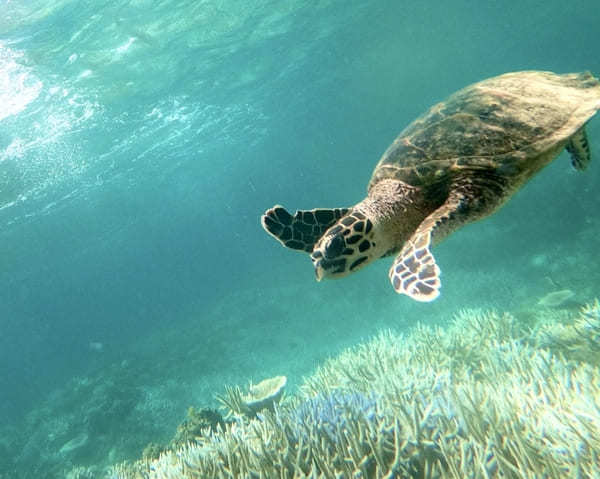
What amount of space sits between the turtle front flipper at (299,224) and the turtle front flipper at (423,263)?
0.82 meters

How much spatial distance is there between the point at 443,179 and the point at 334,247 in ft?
4.47

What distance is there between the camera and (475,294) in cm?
1146

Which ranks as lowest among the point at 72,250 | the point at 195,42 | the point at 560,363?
the point at 72,250

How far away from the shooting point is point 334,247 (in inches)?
116

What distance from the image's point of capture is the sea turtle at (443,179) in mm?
3109

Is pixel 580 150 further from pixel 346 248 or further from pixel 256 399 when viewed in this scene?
pixel 256 399

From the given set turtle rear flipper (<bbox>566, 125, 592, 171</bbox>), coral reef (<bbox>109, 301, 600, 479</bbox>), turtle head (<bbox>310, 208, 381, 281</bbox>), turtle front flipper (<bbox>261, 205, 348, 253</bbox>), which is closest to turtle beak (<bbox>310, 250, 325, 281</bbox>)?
turtle head (<bbox>310, 208, 381, 281</bbox>)

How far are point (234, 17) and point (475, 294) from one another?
13213 millimetres

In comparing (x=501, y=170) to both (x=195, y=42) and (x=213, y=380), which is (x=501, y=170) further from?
(x=195, y=42)

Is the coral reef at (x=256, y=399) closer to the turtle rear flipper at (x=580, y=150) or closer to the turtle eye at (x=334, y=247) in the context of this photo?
the turtle eye at (x=334, y=247)

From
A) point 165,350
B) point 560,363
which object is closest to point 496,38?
point 165,350

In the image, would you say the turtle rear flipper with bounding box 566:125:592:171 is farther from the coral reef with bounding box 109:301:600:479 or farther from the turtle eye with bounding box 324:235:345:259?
the turtle eye with bounding box 324:235:345:259

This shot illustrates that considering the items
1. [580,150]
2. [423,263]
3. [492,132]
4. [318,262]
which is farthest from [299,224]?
[580,150]

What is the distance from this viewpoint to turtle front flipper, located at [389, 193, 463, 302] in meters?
2.51
